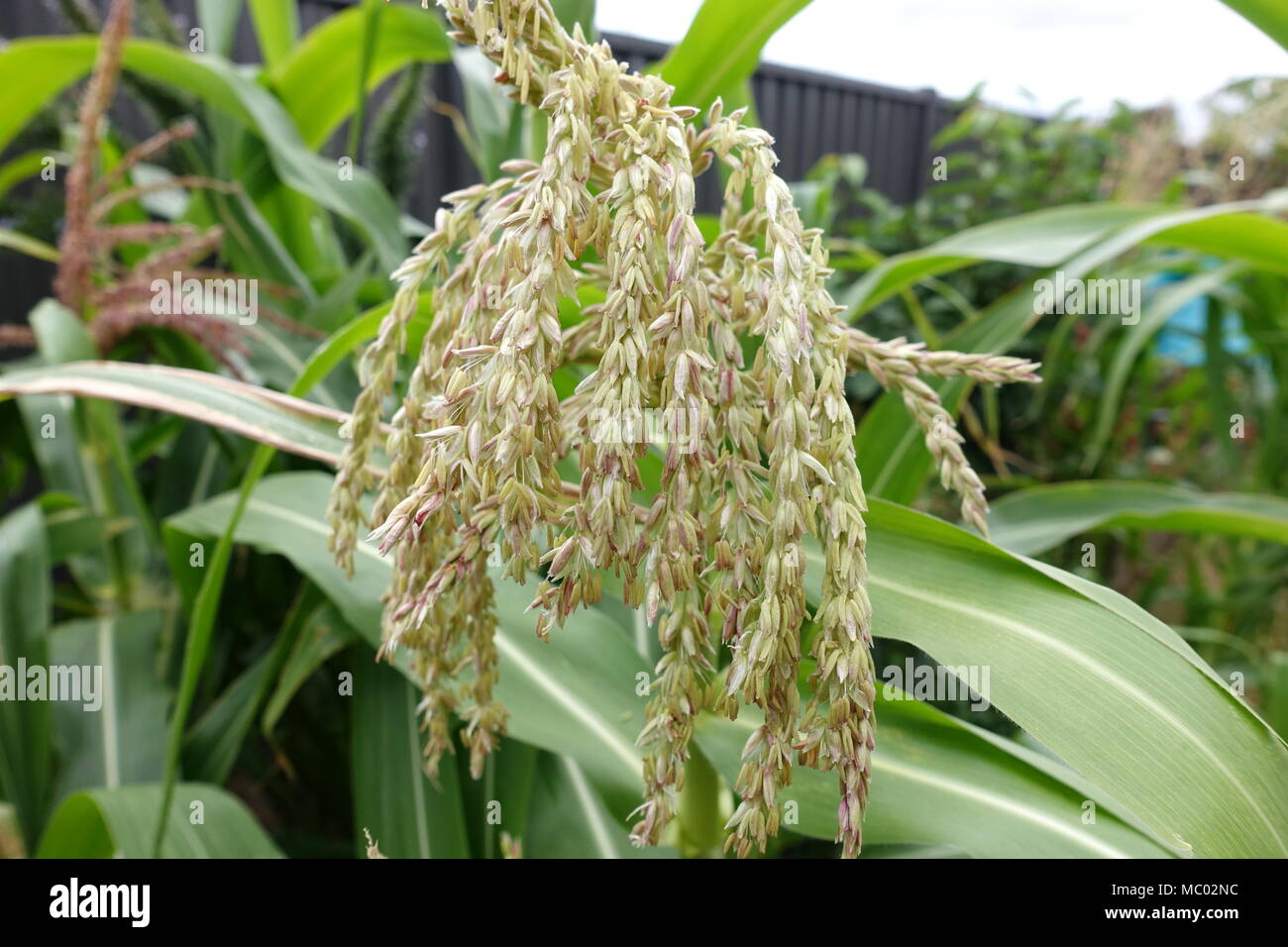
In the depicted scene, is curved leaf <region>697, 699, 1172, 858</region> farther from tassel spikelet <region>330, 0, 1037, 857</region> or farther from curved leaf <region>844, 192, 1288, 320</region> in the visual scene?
curved leaf <region>844, 192, 1288, 320</region>

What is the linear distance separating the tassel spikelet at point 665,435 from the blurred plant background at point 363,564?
113mm

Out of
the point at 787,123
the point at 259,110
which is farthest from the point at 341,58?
the point at 787,123

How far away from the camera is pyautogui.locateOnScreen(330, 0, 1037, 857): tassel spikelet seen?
277 mm

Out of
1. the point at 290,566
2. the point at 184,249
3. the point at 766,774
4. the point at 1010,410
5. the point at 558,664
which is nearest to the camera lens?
the point at 766,774

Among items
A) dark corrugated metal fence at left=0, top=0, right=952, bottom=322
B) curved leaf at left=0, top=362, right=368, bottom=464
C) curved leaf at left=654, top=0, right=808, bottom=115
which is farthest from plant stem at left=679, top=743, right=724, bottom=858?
dark corrugated metal fence at left=0, top=0, right=952, bottom=322

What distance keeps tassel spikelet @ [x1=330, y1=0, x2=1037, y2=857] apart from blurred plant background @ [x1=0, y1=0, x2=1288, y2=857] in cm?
11

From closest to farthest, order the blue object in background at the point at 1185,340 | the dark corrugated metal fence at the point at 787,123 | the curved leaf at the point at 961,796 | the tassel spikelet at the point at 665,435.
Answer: the tassel spikelet at the point at 665,435
the curved leaf at the point at 961,796
the blue object in background at the point at 1185,340
the dark corrugated metal fence at the point at 787,123

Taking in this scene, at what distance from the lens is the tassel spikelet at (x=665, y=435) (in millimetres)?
277

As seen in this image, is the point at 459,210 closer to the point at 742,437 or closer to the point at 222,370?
the point at 742,437

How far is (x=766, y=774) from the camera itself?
11.7 inches

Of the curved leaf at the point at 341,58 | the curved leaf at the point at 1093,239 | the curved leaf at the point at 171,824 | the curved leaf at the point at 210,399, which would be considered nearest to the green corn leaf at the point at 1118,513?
the curved leaf at the point at 1093,239

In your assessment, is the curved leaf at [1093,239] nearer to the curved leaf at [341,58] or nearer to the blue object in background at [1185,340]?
the curved leaf at [341,58]
